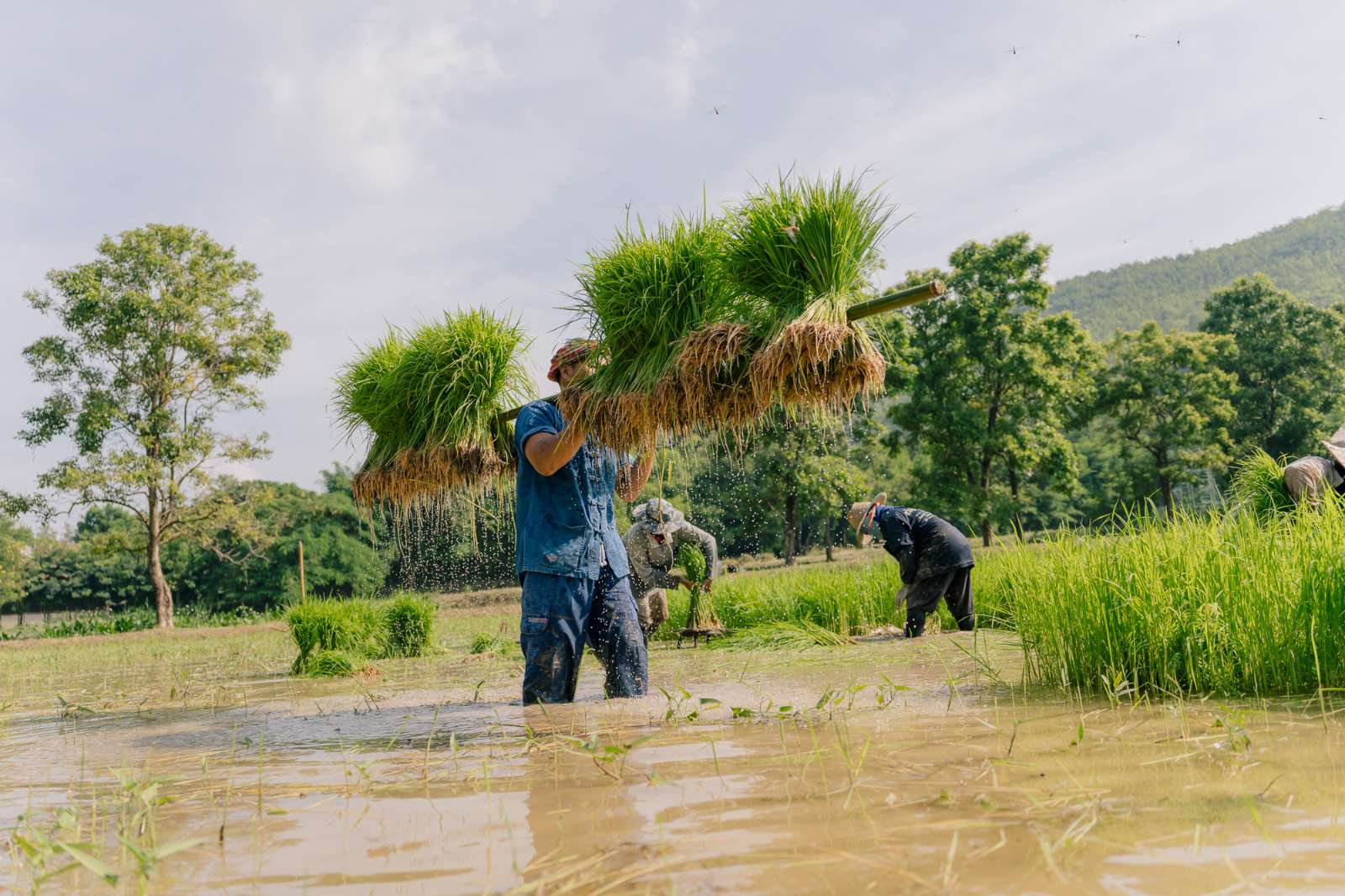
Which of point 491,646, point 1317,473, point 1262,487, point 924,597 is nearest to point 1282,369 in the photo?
point 1262,487

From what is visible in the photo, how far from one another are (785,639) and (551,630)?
4.21 metres

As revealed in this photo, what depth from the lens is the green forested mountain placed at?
11331cm

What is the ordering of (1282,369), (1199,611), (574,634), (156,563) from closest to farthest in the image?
(1199,611) < (574,634) < (156,563) < (1282,369)

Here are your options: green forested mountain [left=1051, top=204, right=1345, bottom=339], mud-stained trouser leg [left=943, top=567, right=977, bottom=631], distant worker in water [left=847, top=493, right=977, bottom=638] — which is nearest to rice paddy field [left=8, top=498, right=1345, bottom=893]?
distant worker in water [left=847, top=493, right=977, bottom=638]

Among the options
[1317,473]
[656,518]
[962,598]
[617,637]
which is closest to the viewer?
[617,637]

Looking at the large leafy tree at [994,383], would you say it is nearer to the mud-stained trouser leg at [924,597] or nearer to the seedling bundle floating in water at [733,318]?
the mud-stained trouser leg at [924,597]

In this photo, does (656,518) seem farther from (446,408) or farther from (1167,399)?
(1167,399)

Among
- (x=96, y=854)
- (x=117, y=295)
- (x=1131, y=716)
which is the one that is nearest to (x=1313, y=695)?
(x=1131, y=716)

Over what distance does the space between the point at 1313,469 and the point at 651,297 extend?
18.3ft

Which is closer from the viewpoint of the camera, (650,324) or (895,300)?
(895,300)

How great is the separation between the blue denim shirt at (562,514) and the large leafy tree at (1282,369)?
142 ft

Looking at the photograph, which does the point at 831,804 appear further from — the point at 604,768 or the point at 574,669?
the point at 574,669

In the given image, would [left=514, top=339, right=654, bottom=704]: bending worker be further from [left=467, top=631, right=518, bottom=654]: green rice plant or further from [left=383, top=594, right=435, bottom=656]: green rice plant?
[left=383, top=594, right=435, bottom=656]: green rice plant

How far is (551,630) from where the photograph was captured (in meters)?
4.22
